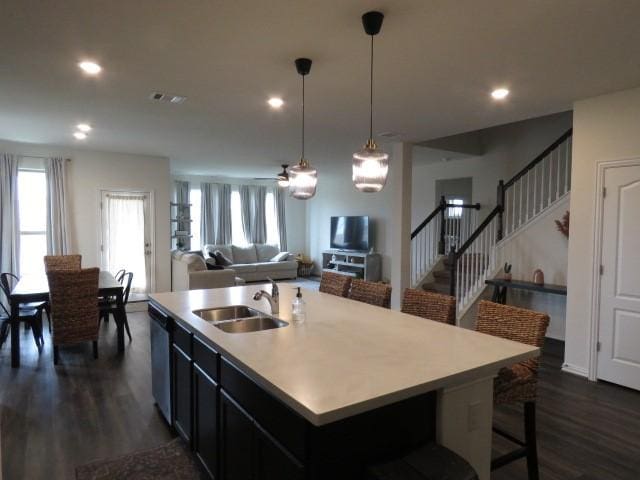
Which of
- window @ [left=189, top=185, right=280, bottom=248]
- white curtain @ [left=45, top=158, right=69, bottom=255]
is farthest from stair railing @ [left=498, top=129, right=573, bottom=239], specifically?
window @ [left=189, top=185, right=280, bottom=248]

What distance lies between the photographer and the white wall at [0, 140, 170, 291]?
6.32 m

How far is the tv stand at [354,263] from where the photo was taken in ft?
29.7

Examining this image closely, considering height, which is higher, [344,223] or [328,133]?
[328,133]

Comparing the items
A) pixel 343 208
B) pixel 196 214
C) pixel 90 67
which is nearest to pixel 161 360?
pixel 90 67

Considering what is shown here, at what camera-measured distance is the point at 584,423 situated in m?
2.93

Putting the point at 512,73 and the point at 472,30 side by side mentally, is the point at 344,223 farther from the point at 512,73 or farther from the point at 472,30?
the point at 472,30

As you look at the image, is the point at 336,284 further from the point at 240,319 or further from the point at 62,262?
the point at 62,262


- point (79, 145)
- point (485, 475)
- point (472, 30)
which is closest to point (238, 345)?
point (485, 475)

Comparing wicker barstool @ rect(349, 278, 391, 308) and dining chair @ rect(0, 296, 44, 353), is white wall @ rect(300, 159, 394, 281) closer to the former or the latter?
wicker barstool @ rect(349, 278, 391, 308)

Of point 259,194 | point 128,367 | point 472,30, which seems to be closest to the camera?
point 472,30

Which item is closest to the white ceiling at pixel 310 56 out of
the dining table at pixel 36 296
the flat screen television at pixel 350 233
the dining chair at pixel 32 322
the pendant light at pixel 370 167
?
the pendant light at pixel 370 167

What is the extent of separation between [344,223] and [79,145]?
5.78 m

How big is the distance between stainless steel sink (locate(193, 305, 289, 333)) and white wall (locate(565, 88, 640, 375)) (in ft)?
10.0

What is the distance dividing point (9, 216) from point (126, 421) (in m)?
4.61
